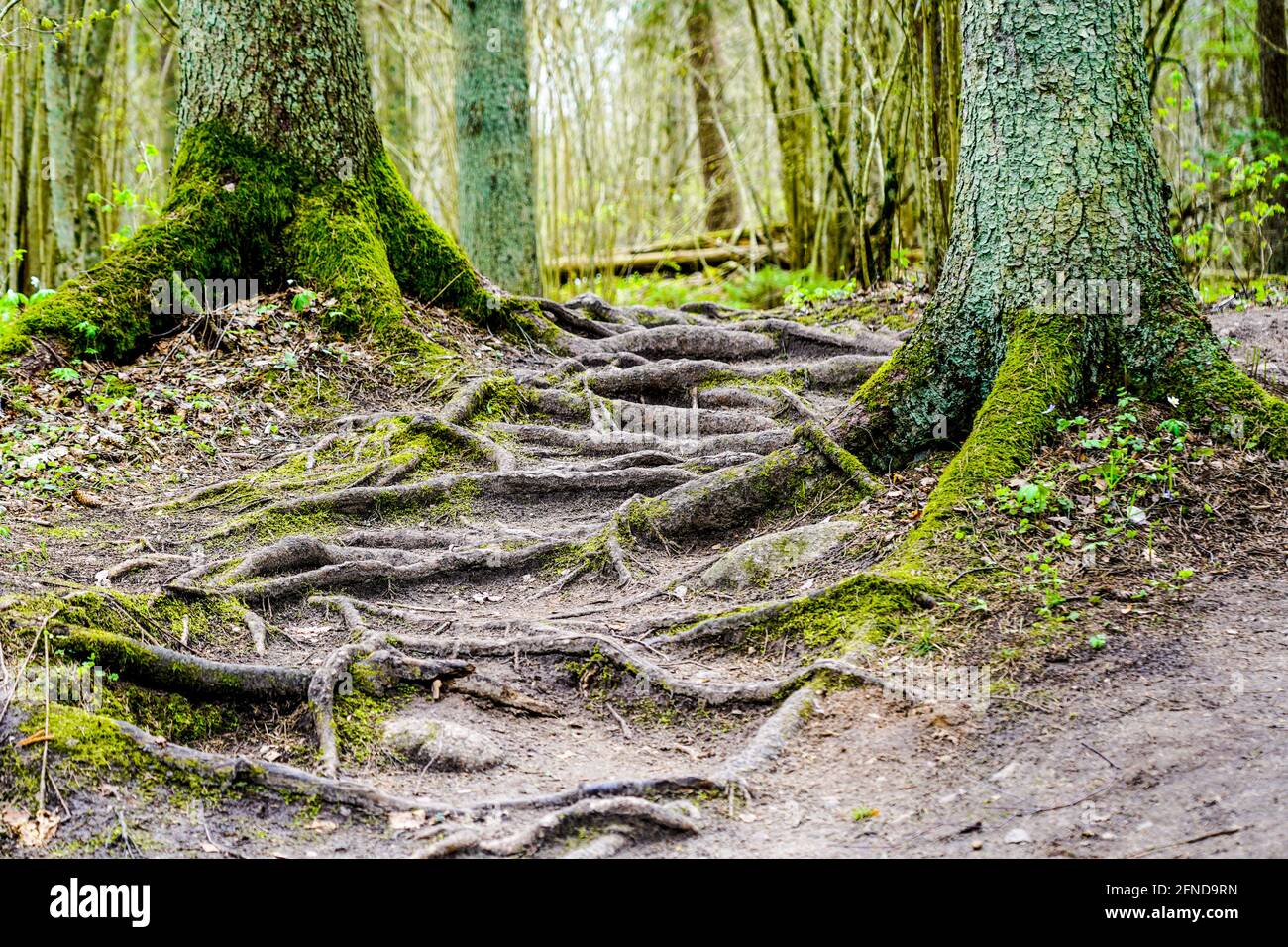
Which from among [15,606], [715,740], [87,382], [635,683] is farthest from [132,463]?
[715,740]

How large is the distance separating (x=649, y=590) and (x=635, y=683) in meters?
0.89

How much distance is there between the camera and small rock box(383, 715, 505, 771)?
396cm

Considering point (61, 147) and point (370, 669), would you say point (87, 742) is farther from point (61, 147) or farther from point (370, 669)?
point (61, 147)

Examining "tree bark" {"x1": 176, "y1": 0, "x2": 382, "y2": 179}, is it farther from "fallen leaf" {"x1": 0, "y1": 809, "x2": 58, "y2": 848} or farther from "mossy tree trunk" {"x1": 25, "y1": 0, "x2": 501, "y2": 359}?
"fallen leaf" {"x1": 0, "y1": 809, "x2": 58, "y2": 848}

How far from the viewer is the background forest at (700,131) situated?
31.9 feet

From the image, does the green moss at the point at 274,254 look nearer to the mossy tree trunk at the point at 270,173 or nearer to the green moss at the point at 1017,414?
the mossy tree trunk at the point at 270,173

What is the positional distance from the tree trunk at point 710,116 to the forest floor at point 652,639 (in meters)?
10.6

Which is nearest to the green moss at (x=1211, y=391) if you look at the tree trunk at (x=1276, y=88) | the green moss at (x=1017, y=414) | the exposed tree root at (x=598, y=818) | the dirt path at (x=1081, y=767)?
the green moss at (x=1017, y=414)

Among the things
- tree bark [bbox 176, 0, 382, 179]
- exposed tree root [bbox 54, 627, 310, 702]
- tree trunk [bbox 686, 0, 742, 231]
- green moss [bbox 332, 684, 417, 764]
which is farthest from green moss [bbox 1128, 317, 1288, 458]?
tree trunk [bbox 686, 0, 742, 231]

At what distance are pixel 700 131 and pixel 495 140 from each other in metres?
7.52

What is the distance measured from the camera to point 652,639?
15.6 ft

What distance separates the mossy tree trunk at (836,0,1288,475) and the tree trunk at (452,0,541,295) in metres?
6.17

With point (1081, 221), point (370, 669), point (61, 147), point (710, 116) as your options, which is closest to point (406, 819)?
point (370, 669)
